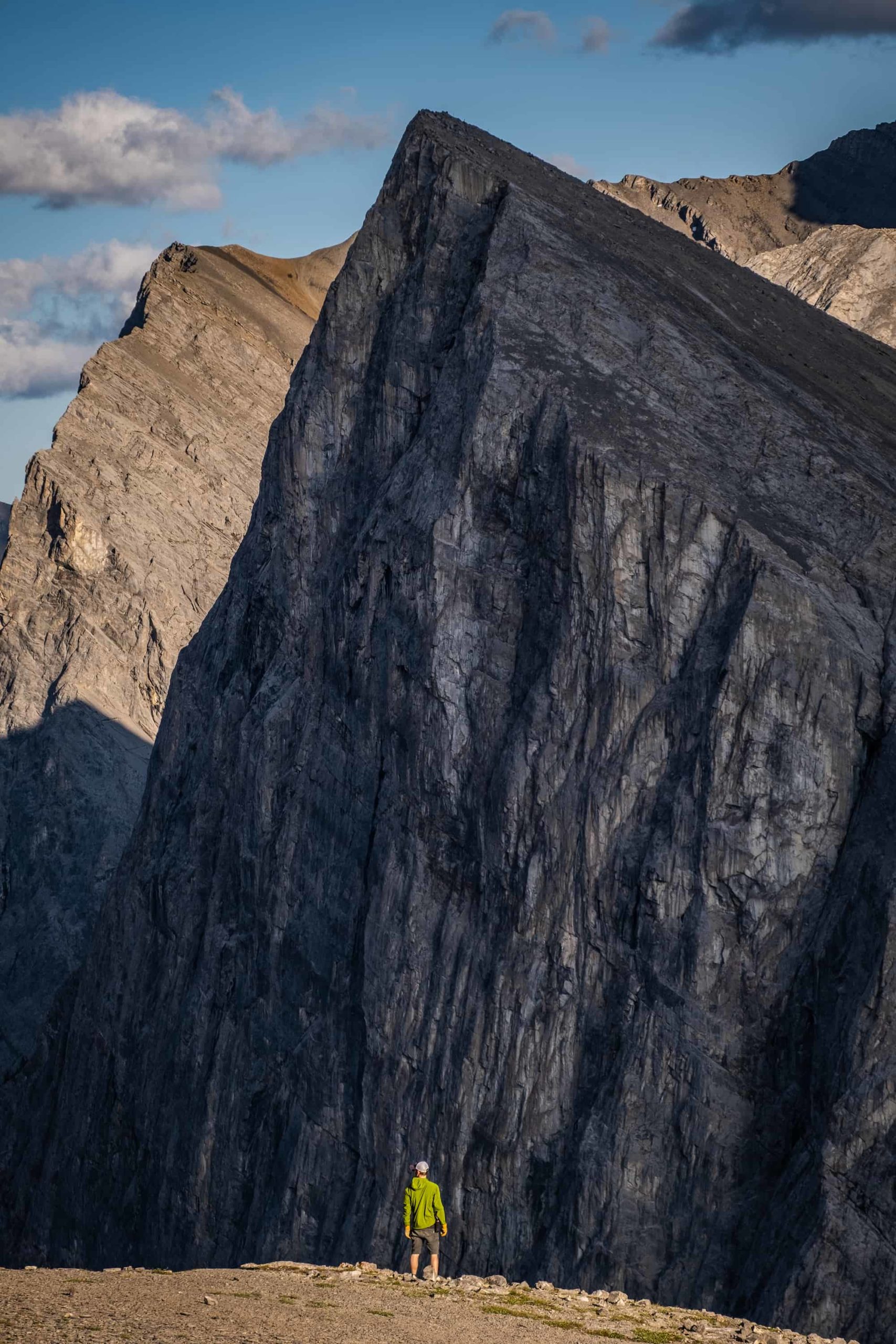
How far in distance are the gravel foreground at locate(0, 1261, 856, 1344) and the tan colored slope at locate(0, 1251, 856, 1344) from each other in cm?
3

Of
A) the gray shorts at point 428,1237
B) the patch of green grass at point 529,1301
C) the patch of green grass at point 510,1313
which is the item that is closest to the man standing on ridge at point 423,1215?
the gray shorts at point 428,1237

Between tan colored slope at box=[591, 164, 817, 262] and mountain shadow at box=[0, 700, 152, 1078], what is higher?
tan colored slope at box=[591, 164, 817, 262]

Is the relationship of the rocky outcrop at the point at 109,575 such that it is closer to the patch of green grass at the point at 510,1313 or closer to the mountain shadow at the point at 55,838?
the mountain shadow at the point at 55,838

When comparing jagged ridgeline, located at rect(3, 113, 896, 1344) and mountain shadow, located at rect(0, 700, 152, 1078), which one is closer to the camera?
jagged ridgeline, located at rect(3, 113, 896, 1344)

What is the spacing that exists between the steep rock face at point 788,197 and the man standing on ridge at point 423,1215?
9230cm

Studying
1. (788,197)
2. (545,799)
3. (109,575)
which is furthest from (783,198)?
(545,799)

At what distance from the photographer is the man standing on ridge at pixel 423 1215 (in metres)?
24.5

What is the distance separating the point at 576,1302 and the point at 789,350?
2616 cm

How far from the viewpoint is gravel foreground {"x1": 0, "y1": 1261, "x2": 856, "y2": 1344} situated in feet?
63.2

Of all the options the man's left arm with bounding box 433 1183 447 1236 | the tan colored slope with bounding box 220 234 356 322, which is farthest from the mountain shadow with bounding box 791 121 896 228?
the man's left arm with bounding box 433 1183 447 1236

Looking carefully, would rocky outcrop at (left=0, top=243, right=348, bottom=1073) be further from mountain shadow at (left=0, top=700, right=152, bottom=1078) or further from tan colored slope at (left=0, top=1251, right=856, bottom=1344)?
tan colored slope at (left=0, top=1251, right=856, bottom=1344)

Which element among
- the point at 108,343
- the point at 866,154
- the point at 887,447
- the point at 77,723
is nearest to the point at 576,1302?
the point at 887,447

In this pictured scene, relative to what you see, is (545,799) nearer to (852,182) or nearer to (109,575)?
(109,575)

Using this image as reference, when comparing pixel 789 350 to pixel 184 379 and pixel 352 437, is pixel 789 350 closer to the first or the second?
pixel 352 437
